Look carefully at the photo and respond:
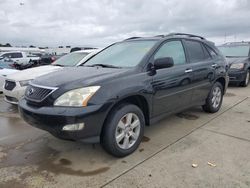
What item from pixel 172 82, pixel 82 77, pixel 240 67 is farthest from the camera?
pixel 240 67

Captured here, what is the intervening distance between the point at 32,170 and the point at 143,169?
55.8 inches

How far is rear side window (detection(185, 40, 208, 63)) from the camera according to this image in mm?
4512

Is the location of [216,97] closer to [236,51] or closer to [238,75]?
[238,75]

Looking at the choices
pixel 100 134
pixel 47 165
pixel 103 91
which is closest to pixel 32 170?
pixel 47 165

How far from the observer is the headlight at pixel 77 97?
2848 mm

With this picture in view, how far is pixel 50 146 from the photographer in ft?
12.2

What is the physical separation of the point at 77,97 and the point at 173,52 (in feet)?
6.81

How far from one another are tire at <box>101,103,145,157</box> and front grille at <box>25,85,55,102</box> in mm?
855

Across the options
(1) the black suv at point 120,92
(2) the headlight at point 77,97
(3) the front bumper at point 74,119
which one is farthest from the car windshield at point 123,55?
(3) the front bumper at point 74,119

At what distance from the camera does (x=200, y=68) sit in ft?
15.0

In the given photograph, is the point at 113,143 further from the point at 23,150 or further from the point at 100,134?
the point at 23,150

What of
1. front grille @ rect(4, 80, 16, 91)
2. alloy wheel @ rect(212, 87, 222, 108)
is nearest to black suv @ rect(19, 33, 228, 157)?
alloy wheel @ rect(212, 87, 222, 108)

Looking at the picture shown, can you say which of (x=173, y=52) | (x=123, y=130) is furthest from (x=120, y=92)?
(x=173, y=52)

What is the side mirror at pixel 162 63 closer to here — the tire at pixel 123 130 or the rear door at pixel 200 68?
the tire at pixel 123 130
